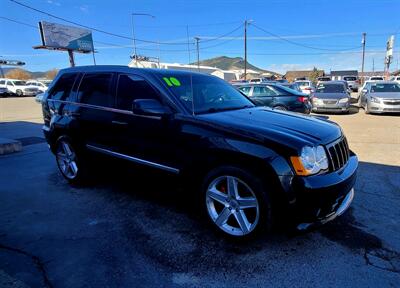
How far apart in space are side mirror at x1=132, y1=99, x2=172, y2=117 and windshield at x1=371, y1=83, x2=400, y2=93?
1431 cm

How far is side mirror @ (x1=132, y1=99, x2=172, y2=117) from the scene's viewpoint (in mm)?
3240

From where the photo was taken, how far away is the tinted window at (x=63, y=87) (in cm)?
479

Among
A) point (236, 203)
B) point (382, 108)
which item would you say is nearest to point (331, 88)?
point (382, 108)

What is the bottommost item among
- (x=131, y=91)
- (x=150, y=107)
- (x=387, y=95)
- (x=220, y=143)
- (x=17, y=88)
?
(x=387, y=95)

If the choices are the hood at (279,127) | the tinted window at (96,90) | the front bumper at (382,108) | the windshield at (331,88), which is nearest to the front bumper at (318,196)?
the hood at (279,127)

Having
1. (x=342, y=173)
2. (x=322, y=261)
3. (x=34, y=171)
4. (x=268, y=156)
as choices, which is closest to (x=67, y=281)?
(x=268, y=156)

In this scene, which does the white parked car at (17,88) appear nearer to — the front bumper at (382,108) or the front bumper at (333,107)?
the front bumper at (333,107)

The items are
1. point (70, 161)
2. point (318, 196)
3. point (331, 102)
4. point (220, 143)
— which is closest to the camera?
Answer: point (318, 196)

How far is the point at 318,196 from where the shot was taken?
261cm

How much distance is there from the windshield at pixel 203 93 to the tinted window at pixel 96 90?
87 cm

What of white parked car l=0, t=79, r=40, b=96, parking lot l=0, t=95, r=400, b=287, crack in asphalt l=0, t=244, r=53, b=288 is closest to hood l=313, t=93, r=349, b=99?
parking lot l=0, t=95, r=400, b=287

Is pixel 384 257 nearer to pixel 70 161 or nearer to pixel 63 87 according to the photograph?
pixel 70 161

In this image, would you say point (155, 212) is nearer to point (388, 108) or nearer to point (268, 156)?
point (268, 156)

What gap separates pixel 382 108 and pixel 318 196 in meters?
12.6
